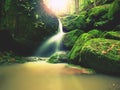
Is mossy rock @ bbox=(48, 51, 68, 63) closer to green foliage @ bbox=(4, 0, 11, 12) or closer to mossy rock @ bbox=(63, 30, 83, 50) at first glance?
mossy rock @ bbox=(63, 30, 83, 50)

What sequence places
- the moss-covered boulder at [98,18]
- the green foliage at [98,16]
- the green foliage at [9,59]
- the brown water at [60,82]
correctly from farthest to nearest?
the green foliage at [98,16] → the moss-covered boulder at [98,18] → the green foliage at [9,59] → the brown water at [60,82]

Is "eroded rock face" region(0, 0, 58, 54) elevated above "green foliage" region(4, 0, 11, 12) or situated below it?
below

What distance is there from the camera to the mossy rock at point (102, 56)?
9116 mm

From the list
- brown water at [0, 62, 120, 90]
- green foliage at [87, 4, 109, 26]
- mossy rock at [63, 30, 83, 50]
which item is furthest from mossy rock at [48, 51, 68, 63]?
brown water at [0, 62, 120, 90]

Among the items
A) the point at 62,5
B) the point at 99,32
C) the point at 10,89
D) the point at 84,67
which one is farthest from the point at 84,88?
the point at 62,5

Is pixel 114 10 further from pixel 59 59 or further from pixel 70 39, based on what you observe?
pixel 59 59

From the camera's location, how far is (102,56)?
9523 millimetres

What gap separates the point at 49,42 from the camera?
1647 cm

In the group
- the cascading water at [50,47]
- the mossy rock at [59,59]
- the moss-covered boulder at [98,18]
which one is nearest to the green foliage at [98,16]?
the moss-covered boulder at [98,18]

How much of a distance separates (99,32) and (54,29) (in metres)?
4.76

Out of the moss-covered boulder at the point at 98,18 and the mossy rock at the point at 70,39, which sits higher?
the moss-covered boulder at the point at 98,18

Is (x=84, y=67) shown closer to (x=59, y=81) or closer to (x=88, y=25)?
(x=59, y=81)

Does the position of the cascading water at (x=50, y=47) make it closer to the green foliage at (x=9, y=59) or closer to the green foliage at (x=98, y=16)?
the green foliage at (x=9, y=59)

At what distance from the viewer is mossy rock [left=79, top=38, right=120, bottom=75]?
9.12m
